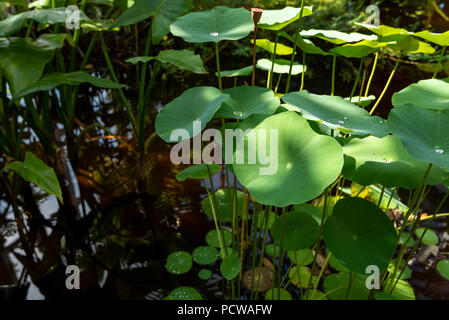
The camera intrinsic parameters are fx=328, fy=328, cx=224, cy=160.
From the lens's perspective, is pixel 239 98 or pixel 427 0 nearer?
A: pixel 239 98

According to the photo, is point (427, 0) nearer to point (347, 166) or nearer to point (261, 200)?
point (347, 166)

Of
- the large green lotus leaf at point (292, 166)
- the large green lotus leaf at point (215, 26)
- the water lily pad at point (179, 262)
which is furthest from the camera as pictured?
the water lily pad at point (179, 262)

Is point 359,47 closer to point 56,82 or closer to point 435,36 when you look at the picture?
point 435,36

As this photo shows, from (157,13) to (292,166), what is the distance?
870 mm

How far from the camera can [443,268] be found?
1.06 m

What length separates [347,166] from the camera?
0.68 metres

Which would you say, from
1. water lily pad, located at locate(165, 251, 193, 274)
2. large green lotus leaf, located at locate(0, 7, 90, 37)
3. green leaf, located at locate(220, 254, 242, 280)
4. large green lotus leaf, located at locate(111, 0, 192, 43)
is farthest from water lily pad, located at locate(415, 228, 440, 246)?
large green lotus leaf, located at locate(0, 7, 90, 37)

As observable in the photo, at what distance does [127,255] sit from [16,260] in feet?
1.29

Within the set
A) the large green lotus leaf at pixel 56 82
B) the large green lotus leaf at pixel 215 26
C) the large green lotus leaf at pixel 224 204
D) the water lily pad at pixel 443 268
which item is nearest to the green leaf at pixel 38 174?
the large green lotus leaf at pixel 56 82

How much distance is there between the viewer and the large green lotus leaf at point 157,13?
44.6 inches

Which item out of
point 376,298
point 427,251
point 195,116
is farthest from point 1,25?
point 427,251

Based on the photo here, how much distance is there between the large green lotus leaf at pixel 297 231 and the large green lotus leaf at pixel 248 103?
0.25m

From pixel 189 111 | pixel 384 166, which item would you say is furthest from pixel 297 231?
pixel 189 111

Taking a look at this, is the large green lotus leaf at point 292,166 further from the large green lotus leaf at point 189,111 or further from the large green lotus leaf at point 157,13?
the large green lotus leaf at point 157,13
